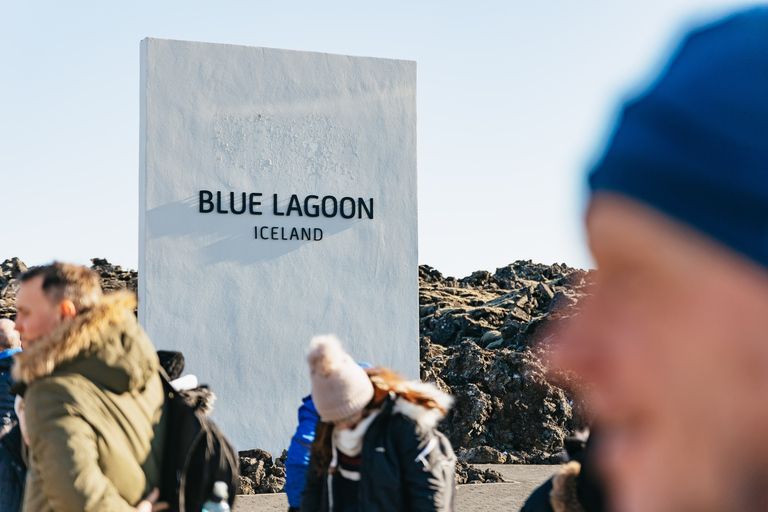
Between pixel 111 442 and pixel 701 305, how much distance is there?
279cm

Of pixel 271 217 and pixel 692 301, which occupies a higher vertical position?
pixel 271 217

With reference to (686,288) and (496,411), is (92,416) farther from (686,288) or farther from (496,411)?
(496,411)

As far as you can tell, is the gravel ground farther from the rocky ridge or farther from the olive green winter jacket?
the olive green winter jacket

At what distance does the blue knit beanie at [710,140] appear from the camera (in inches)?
13.8

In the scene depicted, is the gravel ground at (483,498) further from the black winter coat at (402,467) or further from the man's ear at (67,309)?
the man's ear at (67,309)

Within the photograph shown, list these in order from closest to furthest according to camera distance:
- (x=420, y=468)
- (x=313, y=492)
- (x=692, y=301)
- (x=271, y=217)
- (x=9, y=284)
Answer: (x=692, y=301) → (x=420, y=468) → (x=313, y=492) → (x=271, y=217) → (x=9, y=284)

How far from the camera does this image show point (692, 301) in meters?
0.35

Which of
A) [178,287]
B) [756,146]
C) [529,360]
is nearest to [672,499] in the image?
[756,146]

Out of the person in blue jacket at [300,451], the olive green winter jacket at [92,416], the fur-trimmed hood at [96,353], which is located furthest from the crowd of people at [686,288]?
the person in blue jacket at [300,451]

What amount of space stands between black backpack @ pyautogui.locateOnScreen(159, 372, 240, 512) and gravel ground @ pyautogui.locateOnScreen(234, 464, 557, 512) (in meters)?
5.17

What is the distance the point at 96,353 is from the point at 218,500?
29.3 inches

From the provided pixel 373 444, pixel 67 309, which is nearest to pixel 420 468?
pixel 373 444

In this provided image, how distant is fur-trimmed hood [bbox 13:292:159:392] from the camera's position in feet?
9.39

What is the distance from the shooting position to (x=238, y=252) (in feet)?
33.4
